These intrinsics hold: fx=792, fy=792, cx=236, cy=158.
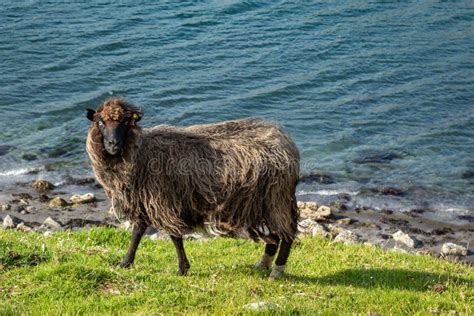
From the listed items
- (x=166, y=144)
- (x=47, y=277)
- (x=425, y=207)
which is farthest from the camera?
(x=425, y=207)

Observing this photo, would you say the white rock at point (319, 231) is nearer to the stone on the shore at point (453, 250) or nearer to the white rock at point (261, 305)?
the stone on the shore at point (453, 250)

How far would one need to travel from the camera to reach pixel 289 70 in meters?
32.6

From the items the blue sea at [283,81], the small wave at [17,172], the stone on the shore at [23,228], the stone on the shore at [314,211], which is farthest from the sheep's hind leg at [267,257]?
the small wave at [17,172]

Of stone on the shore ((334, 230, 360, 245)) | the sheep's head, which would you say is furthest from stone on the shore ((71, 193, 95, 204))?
the sheep's head

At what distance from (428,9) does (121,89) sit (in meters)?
18.0

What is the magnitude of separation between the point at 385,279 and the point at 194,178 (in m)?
3.39

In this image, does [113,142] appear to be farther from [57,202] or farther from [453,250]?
[453,250]

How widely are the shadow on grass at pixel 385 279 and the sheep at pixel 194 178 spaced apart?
78 cm

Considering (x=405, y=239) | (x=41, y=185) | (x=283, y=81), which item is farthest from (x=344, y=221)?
(x=283, y=81)

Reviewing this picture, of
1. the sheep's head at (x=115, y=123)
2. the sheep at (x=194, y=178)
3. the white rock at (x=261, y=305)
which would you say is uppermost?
the sheep's head at (x=115, y=123)

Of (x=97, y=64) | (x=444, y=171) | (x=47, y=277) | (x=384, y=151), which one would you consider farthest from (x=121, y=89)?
(x=47, y=277)

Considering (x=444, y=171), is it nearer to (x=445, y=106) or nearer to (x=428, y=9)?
(x=445, y=106)

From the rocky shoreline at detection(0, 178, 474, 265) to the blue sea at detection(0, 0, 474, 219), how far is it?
0.79 m

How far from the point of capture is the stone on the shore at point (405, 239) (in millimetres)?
19078
